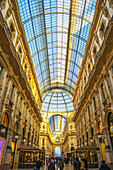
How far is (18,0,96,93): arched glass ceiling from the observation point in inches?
1054

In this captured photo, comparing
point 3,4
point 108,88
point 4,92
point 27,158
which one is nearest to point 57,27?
point 3,4

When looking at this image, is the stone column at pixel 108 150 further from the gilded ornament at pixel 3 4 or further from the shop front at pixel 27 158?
the gilded ornament at pixel 3 4

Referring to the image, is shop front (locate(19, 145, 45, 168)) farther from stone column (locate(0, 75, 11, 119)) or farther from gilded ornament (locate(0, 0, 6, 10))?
gilded ornament (locate(0, 0, 6, 10))

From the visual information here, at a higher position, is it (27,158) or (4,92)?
(4,92)

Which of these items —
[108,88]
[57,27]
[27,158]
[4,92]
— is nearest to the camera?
[4,92]

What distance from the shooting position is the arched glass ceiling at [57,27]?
26.8m

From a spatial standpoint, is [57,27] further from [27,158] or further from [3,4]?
[27,158]

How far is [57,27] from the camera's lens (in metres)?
35.8

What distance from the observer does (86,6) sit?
1003 inches

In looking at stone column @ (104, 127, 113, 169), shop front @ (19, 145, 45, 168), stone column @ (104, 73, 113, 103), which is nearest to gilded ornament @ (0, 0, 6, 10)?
stone column @ (104, 73, 113, 103)

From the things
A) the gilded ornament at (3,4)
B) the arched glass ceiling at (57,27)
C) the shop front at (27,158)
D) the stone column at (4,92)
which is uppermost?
the arched glass ceiling at (57,27)

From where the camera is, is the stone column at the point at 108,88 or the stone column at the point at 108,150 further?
the stone column at the point at 108,88

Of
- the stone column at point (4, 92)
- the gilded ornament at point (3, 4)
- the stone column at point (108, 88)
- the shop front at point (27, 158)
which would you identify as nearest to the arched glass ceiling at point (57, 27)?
the gilded ornament at point (3, 4)

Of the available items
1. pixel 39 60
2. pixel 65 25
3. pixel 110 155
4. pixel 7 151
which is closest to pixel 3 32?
pixel 7 151
